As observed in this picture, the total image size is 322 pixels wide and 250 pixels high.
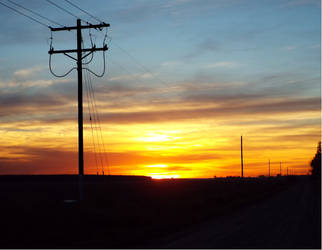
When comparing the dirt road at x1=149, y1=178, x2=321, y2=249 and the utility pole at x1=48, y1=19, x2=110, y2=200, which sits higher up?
the utility pole at x1=48, y1=19, x2=110, y2=200

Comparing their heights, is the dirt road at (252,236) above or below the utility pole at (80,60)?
below

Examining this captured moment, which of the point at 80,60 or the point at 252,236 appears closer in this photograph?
the point at 252,236

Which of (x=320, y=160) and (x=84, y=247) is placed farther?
(x=320, y=160)

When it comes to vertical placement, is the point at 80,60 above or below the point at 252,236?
above

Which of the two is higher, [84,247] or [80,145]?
[80,145]

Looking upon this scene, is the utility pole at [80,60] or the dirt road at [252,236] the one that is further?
the utility pole at [80,60]

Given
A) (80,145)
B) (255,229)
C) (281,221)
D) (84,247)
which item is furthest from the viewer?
(80,145)

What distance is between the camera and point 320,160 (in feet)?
504

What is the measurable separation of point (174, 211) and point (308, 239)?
44.8 ft

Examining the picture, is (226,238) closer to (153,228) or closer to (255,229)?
(255,229)

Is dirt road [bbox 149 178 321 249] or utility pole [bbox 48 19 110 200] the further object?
utility pole [bbox 48 19 110 200]

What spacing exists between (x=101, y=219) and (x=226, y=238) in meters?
7.80

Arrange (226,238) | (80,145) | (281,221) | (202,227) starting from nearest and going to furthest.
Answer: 1. (226,238)
2. (202,227)
3. (281,221)
4. (80,145)

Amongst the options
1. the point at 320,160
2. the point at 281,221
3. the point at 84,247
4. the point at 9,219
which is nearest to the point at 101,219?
the point at 9,219
